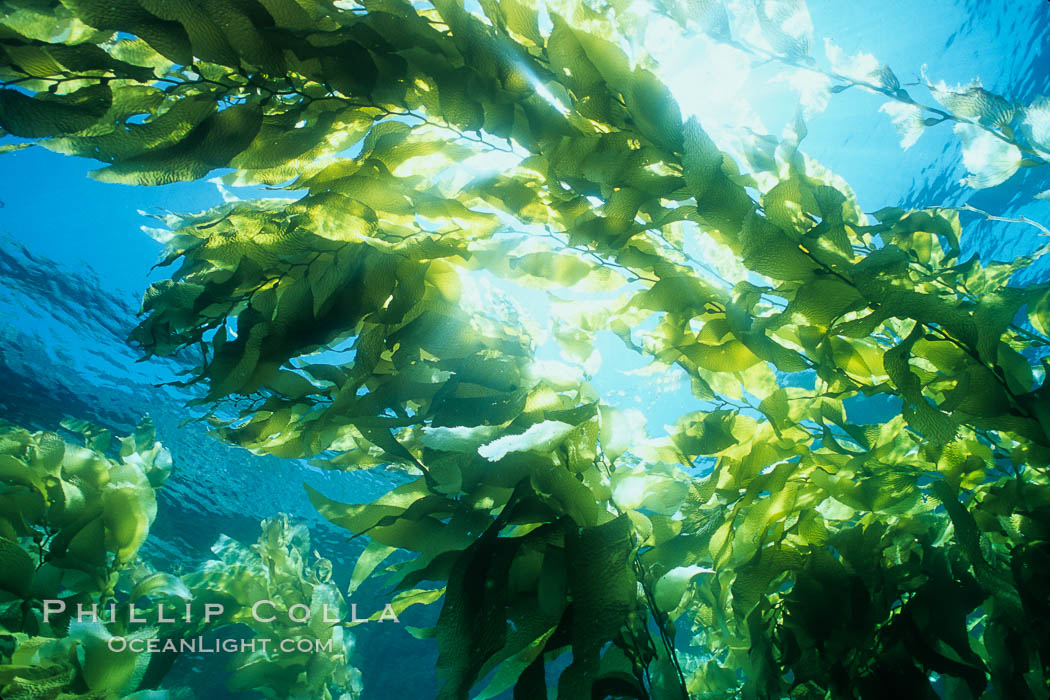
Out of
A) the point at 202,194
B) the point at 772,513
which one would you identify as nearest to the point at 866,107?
the point at 772,513

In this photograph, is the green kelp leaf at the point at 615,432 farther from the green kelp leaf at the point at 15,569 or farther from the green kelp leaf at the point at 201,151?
the green kelp leaf at the point at 15,569

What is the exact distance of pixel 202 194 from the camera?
358 inches

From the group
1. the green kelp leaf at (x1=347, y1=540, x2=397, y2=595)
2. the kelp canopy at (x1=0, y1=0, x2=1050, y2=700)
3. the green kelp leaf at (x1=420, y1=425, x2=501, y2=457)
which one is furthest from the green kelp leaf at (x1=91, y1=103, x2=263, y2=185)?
the green kelp leaf at (x1=347, y1=540, x2=397, y2=595)

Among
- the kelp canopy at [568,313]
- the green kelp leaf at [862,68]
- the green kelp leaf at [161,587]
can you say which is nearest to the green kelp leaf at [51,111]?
the kelp canopy at [568,313]

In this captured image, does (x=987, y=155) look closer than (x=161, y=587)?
Yes

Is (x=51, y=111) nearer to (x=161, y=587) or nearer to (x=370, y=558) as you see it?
(x=370, y=558)

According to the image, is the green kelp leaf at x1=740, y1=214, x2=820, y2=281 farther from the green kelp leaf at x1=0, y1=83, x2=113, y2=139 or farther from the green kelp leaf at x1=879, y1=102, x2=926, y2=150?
the green kelp leaf at x1=0, y1=83, x2=113, y2=139

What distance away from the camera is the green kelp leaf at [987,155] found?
121 centimetres

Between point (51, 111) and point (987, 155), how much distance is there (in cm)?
201

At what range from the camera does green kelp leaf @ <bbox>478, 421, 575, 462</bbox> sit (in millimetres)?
737

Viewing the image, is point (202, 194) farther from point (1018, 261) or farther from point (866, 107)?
point (866, 107)

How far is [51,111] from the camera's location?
75 centimetres

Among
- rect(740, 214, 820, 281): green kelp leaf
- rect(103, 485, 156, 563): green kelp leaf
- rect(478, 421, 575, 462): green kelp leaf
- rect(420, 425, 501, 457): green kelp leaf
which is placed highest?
rect(740, 214, 820, 281): green kelp leaf

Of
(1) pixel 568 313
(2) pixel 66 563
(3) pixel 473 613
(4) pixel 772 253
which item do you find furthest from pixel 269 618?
(4) pixel 772 253
